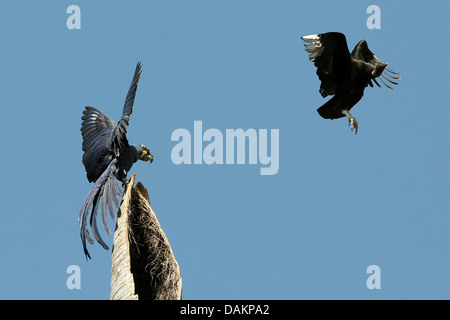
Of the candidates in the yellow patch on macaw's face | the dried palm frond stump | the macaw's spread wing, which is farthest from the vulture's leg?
the macaw's spread wing

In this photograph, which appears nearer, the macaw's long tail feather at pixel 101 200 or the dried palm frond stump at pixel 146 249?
the macaw's long tail feather at pixel 101 200

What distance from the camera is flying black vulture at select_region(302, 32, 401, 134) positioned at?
706 inches

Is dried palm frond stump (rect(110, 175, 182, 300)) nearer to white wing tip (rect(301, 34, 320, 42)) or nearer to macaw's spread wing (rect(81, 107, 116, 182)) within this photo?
macaw's spread wing (rect(81, 107, 116, 182))

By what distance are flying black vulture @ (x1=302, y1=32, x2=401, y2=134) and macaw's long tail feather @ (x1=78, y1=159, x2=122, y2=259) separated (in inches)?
128

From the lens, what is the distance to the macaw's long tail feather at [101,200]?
16.0 meters

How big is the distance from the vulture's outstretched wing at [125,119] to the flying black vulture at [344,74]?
8.31ft

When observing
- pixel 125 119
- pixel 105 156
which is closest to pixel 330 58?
pixel 125 119

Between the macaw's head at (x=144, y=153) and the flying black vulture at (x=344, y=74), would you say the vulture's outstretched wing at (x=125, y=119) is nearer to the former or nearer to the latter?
the macaw's head at (x=144, y=153)

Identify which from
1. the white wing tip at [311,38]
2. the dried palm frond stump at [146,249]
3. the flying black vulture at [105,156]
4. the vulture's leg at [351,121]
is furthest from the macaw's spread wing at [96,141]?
the vulture's leg at [351,121]

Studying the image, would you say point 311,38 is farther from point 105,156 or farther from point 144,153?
point 105,156

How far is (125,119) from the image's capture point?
54.2 feet
